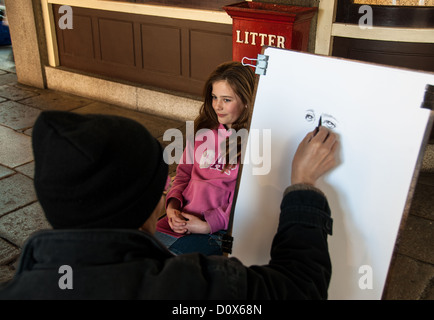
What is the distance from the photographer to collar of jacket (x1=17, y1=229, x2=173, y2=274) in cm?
101

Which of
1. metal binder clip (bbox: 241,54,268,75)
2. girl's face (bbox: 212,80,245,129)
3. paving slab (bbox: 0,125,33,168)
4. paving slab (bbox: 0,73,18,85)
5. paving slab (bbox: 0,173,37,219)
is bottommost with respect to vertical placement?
paving slab (bbox: 0,173,37,219)

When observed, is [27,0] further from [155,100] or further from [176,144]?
[176,144]

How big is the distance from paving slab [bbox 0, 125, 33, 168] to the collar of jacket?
340 cm

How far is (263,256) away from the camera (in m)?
1.79

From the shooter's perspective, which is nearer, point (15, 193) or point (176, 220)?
point (176, 220)

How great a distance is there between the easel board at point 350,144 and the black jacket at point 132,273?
0.47m

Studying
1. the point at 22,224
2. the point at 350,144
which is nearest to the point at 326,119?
the point at 350,144

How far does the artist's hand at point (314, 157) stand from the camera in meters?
1.45

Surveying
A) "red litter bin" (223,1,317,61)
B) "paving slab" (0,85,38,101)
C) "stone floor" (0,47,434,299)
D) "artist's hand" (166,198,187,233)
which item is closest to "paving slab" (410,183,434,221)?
"stone floor" (0,47,434,299)

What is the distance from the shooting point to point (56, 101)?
5840mm

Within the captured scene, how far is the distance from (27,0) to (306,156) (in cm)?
572

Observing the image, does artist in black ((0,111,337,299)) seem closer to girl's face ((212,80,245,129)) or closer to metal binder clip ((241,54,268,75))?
metal binder clip ((241,54,268,75))

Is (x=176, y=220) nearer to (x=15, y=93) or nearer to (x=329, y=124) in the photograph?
(x=329, y=124)

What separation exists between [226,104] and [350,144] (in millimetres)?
936
